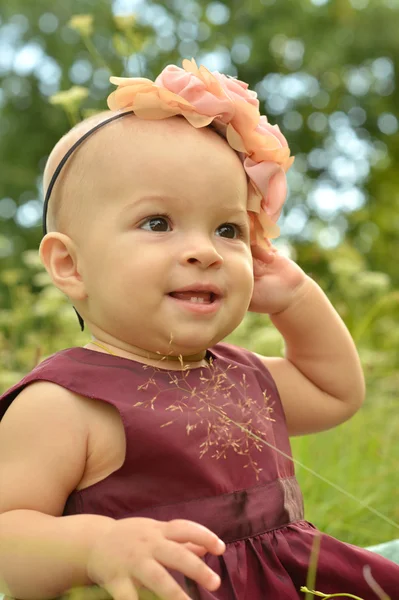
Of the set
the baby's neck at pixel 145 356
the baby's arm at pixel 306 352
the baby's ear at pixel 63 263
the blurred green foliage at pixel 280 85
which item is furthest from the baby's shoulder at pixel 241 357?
the blurred green foliage at pixel 280 85

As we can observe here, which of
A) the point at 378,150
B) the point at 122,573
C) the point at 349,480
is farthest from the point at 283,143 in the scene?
the point at 378,150

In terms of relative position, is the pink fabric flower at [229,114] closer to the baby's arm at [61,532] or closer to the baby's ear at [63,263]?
the baby's ear at [63,263]

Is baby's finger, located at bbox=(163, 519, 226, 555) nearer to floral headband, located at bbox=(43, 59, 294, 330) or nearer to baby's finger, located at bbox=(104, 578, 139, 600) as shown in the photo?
baby's finger, located at bbox=(104, 578, 139, 600)

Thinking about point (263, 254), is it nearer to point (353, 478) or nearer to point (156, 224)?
point (156, 224)

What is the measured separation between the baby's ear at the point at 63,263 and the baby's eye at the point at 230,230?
0.24 metres

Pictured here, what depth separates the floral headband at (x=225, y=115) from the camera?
1345 mm

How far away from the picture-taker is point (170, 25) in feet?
23.4

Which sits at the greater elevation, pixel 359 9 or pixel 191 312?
pixel 359 9

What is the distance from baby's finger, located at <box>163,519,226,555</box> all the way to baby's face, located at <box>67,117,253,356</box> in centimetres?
35

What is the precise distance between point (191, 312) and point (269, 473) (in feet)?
0.97

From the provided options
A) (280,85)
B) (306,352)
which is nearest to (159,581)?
(306,352)

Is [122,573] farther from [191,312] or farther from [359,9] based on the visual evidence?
[359,9]

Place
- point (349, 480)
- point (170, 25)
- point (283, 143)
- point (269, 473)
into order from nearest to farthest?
1. point (269, 473)
2. point (283, 143)
3. point (349, 480)
4. point (170, 25)

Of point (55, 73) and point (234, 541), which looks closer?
point (234, 541)
